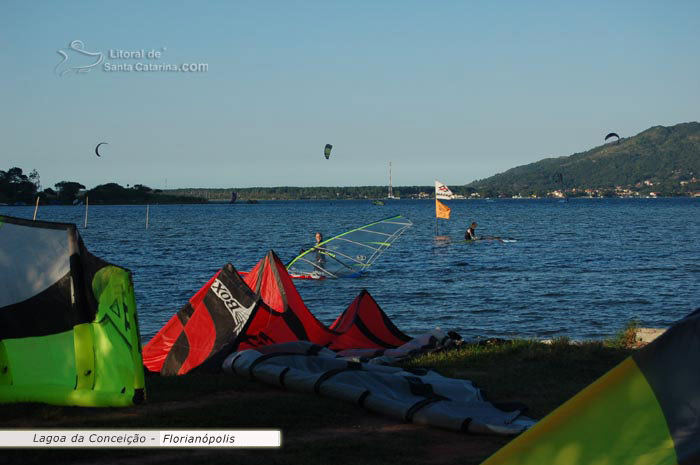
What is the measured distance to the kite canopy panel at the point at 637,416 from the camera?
2707 millimetres

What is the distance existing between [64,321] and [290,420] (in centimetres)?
228

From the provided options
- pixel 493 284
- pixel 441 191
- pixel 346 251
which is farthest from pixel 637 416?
pixel 441 191

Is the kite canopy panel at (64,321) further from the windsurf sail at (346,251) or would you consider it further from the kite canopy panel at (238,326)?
the windsurf sail at (346,251)

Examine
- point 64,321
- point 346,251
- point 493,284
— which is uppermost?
point 64,321

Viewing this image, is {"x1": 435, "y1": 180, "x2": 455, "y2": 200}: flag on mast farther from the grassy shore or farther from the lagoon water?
the grassy shore

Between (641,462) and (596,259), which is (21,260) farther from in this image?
(596,259)

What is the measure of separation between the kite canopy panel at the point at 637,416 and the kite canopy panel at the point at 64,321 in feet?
13.9

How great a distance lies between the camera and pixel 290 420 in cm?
751

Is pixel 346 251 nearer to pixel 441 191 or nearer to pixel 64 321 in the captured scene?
pixel 441 191

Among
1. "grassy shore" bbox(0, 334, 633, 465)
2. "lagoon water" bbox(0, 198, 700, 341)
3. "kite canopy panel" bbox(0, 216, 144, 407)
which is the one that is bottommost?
"lagoon water" bbox(0, 198, 700, 341)

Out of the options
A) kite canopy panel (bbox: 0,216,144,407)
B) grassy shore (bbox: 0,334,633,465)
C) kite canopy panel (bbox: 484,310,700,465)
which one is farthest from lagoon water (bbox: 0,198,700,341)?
kite canopy panel (bbox: 484,310,700,465)
